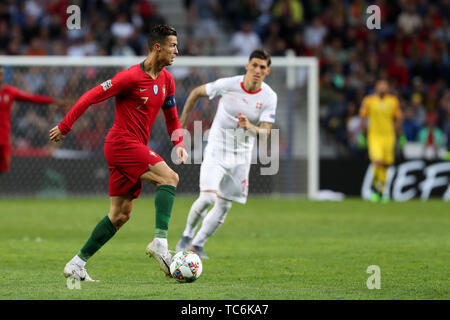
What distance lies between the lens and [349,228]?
1230 cm

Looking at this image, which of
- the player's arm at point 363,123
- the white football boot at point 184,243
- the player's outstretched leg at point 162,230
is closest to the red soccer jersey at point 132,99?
the player's outstretched leg at point 162,230

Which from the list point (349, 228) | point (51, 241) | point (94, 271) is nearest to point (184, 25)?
point (349, 228)

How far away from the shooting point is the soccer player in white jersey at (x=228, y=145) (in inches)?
355

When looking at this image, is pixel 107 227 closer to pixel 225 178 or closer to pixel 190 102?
pixel 225 178

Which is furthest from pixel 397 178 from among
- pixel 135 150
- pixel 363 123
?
pixel 135 150

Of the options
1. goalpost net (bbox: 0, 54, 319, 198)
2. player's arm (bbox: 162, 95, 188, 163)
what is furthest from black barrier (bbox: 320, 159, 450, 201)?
player's arm (bbox: 162, 95, 188, 163)

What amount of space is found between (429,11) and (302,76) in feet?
20.2

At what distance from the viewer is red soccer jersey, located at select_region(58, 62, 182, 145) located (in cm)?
683

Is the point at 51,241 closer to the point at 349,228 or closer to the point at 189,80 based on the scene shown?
the point at 349,228

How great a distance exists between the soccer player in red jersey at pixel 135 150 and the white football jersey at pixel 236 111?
6.87 ft

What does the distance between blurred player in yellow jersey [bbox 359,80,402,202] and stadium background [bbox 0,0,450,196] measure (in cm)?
89

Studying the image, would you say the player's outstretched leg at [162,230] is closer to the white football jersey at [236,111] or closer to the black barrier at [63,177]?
the white football jersey at [236,111]

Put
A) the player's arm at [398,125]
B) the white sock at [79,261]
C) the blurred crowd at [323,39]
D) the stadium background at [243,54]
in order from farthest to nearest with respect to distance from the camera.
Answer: the blurred crowd at [323,39] < the stadium background at [243,54] < the player's arm at [398,125] < the white sock at [79,261]

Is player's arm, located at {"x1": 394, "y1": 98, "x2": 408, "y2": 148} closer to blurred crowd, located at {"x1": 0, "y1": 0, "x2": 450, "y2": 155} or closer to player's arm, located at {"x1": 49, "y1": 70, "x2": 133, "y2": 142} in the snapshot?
blurred crowd, located at {"x1": 0, "y1": 0, "x2": 450, "y2": 155}
